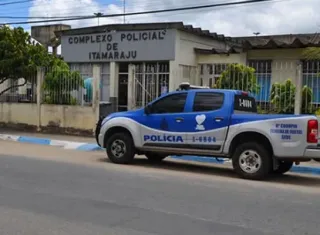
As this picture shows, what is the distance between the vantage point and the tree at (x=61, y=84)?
19.4 m

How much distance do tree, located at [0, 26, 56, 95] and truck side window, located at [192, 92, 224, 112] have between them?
11119 mm

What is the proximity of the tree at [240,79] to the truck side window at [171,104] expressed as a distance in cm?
585

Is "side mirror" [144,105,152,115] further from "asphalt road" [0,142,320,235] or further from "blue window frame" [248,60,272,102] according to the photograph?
"blue window frame" [248,60,272,102]

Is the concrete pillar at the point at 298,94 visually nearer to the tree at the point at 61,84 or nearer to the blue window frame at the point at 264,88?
the blue window frame at the point at 264,88

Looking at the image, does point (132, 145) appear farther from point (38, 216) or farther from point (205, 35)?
point (205, 35)

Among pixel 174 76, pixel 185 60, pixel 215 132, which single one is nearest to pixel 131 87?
pixel 174 76

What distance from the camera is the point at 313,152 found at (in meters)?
9.61

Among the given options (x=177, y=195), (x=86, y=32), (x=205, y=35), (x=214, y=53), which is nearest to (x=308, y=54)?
(x=214, y=53)

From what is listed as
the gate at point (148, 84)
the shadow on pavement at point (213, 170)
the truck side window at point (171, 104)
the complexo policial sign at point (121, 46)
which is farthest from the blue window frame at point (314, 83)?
the truck side window at point (171, 104)

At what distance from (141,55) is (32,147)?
913cm

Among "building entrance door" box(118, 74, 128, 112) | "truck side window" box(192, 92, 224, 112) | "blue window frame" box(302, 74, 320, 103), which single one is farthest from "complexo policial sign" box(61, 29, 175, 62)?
"truck side window" box(192, 92, 224, 112)

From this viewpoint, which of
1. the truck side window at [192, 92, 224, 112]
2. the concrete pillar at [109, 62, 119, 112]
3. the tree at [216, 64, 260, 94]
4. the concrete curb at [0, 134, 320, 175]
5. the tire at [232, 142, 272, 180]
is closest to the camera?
the tire at [232, 142, 272, 180]

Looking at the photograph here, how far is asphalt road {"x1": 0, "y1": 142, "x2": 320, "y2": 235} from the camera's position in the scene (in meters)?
5.99

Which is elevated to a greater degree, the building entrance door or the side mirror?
the building entrance door
